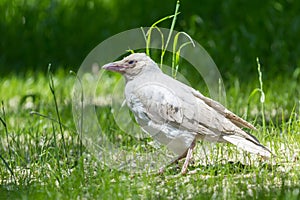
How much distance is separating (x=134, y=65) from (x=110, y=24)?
188 inches

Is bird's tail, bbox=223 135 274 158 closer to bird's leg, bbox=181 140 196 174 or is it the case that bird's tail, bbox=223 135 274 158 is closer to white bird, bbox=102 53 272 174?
white bird, bbox=102 53 272 174

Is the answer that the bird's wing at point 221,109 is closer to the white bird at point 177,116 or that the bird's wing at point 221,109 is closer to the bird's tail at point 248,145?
the white bird at point 177,116

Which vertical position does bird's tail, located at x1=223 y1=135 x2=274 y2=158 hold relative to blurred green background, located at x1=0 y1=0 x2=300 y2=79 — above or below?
below

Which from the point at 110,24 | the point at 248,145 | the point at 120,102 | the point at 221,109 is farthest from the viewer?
the point at 110,24

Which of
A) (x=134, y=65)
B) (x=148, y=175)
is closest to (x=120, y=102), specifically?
(x=134, y=65)

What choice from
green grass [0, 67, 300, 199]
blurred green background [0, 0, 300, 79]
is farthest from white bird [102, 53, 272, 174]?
blurred green background [0, 0, 300, 79]

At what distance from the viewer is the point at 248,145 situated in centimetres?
462

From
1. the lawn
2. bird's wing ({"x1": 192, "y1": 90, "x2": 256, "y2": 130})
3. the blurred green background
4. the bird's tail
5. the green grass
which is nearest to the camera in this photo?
the green grass

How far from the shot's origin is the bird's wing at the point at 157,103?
4.62 meters

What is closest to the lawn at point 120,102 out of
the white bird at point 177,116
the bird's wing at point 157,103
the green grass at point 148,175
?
the green grass at point 148,175

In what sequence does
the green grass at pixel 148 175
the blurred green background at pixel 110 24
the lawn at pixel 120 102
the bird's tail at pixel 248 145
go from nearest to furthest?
the green grass at pixel 148 175 < the lawn at pixel 120 102 < the bird's tail at pixel 248 145 < the blurred green background at pixel 110 24

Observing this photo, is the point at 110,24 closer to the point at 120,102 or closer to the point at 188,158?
the point at 120,102

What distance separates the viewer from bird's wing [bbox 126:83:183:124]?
462cm

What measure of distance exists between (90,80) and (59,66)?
41.6 inches
